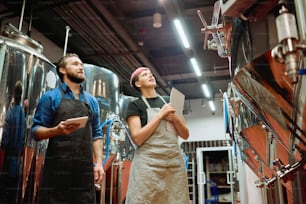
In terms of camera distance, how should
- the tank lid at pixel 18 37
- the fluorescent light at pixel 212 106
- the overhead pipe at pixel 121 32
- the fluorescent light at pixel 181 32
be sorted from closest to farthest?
the tank lid at pixel 18 37 < the overhead pipe at pixel 121 32 < the fluorescent light at pixel 181 32 < the fluorescent light at pixel 212 106

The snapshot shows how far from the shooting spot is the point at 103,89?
11.8 feet

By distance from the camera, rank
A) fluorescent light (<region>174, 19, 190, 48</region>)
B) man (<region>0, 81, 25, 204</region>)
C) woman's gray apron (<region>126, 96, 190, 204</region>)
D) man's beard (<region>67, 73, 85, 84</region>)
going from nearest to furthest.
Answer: woman's gray apron (<region>126, 96, 190, 204</region>)
man's beard (<region>67, 73, 85, 84</region>)
man (<region>0, 81, 25, 204</region>)
fluorescent light (<region>174, 19, 190, 48</region>)

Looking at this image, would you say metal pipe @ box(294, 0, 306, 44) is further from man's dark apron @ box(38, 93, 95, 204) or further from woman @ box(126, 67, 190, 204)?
man's dark apron @ box(38, 93, 95, 204)

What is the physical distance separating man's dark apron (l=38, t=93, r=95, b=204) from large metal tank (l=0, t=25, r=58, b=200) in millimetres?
572

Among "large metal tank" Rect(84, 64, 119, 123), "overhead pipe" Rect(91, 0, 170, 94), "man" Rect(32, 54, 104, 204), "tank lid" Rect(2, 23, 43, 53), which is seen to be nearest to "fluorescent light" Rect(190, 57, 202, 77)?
"overhead pipe" Rect(91, 0, 170, 94)

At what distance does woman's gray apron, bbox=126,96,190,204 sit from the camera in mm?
1602

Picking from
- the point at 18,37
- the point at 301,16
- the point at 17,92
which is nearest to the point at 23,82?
the point at 17,92

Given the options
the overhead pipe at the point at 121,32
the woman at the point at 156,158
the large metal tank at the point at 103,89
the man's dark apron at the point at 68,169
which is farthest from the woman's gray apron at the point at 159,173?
the overhead pipe at the point at 121,32

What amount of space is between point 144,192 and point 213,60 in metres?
5.07

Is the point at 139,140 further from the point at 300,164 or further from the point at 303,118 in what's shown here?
the point at 303,118

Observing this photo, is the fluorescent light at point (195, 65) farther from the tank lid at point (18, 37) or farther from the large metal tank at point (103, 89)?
the tank lid at point (18, 37)

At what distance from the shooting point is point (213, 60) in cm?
633

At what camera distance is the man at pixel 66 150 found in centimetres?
164

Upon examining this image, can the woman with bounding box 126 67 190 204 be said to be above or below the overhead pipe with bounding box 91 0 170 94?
below
